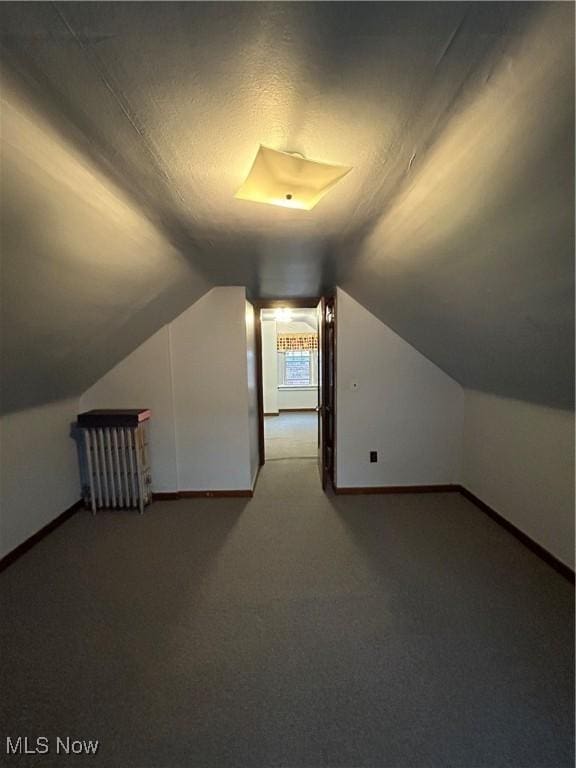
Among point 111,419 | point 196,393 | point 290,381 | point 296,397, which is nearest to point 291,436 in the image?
point 296,397

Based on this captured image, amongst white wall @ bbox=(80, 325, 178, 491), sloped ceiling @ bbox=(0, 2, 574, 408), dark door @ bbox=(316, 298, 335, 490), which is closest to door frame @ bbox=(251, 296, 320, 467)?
dark door @ bbox=(316, 298, 335, 490)

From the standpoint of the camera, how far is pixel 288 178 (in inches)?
39.1

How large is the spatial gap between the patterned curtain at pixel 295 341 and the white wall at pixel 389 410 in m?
4.11

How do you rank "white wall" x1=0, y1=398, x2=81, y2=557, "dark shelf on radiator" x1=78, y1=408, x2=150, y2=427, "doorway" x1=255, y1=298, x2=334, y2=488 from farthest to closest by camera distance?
1. "doorway" x1=255, y1=298, x2=334, y2=488
2. "dark shelf on radiator" x1=78, y1=408, x2=150, y2=427
3. "white wall" x1=0, y1=398, x2=81, y2=557

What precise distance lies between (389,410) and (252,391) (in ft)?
4.99

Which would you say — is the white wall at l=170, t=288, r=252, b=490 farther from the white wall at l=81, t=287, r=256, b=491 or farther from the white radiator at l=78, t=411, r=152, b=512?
the white radiator at l=78, t=411, r=152, b=512

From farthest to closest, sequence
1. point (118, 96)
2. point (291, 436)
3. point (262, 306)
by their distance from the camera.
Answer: point (291, 436) → point (262, 306) → point (118, 96)

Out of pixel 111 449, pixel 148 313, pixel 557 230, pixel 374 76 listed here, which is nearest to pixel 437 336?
pixel 557 230

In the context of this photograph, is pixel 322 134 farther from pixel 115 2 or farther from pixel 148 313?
pixel 148 313

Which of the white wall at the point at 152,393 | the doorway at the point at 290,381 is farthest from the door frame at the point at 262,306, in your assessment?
the white wall at the point at 152,393

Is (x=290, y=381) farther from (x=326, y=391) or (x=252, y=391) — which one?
(x=326, y=391)

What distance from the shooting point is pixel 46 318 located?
1.60 meters

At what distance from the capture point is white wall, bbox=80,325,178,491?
2967 millimetres

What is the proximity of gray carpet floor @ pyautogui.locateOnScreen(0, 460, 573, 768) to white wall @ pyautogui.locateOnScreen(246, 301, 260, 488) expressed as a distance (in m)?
0.97
